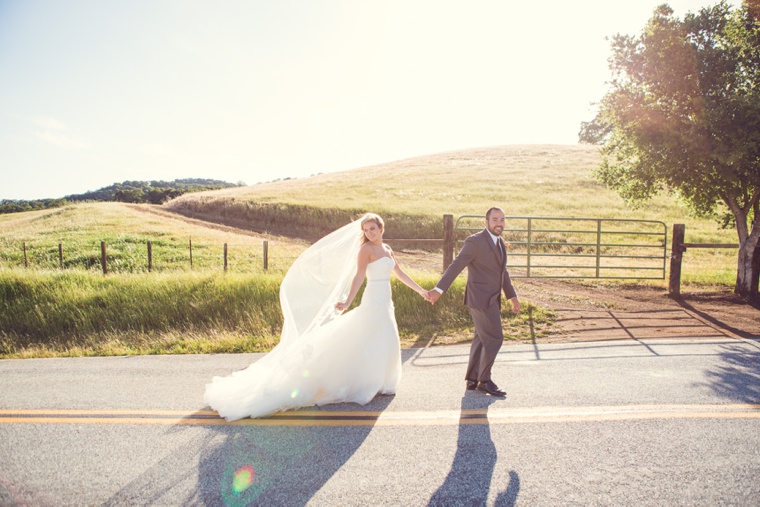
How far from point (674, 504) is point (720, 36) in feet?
42.7

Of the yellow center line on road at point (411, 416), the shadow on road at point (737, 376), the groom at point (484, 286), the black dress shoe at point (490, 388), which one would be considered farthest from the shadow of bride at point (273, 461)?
the shadow on road at point (737, 376)

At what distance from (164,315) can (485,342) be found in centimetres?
687

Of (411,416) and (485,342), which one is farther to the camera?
(485,342)

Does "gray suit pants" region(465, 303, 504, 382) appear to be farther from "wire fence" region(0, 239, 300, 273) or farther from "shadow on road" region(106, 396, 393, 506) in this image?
"wire fence" region(0, 239, 300, 273)

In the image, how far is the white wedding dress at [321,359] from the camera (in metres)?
4.97

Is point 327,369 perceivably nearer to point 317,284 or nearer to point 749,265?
point 317,284

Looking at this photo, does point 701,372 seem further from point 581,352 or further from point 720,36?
point 720,36

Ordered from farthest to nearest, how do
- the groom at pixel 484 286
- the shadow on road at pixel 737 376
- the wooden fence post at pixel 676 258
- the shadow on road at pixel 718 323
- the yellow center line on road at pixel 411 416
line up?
the wooden fence post at pixel 676 258, the shadow on road at pixel 718 323, the groom at pixel 484 286, the shadow on road at pixel 737 376, the yellow center line on road at pixel 411 416

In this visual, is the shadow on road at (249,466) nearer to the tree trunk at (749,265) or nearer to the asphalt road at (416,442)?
the asphalt road at (416,442)

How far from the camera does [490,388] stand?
17.5 ft

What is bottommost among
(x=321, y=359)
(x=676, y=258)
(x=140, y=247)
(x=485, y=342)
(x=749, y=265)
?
(x=321, y=359)

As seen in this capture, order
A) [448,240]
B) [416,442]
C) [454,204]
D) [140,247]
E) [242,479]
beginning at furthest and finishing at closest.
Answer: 1. [454,204]
2. [140,247]
3. [448,240]
4. [416,442]
5. [242,479]

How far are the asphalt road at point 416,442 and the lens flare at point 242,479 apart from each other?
0.01 meters

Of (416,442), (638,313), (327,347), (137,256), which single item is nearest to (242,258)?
(137,256)
